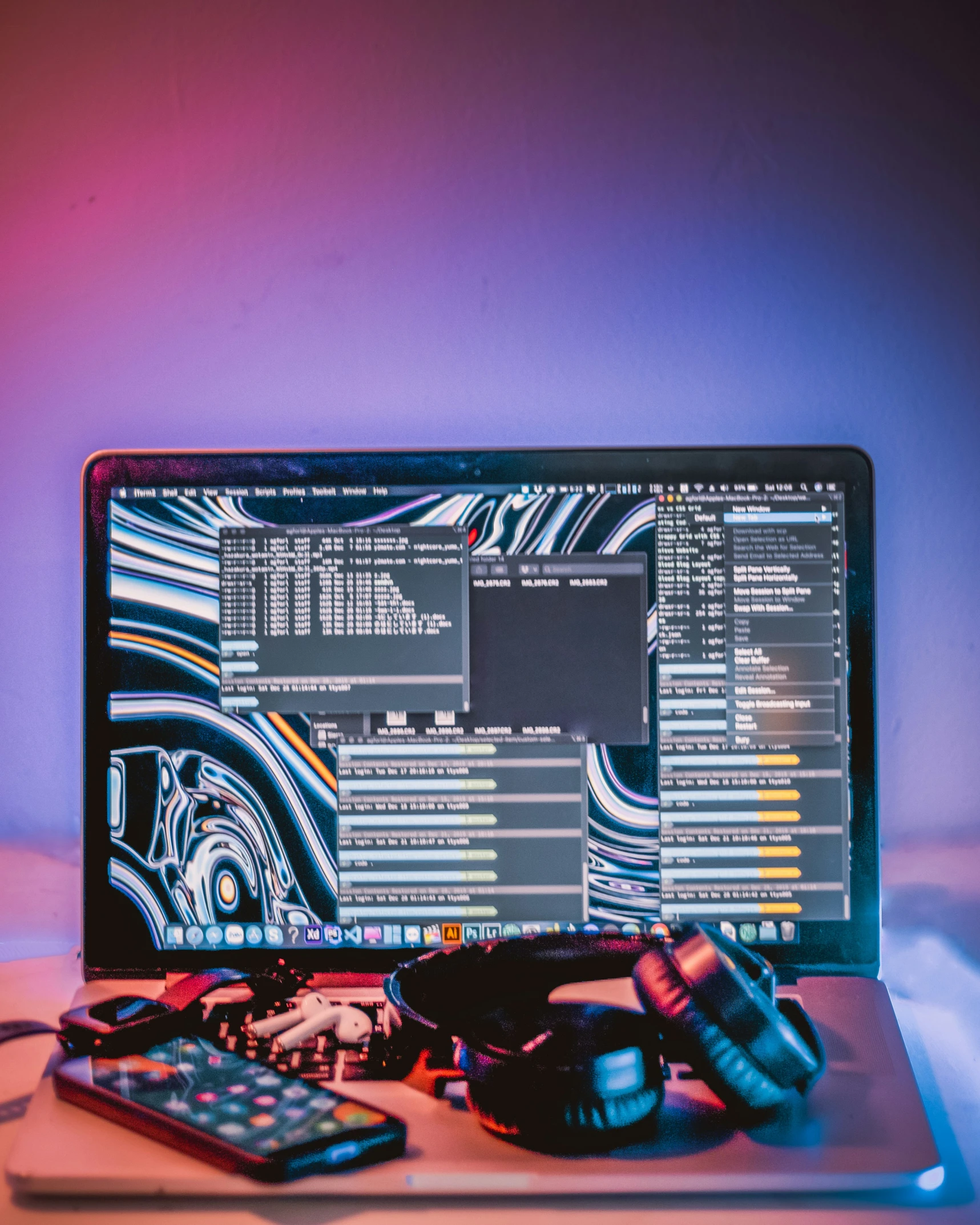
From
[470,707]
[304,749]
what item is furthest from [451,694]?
[304,749]

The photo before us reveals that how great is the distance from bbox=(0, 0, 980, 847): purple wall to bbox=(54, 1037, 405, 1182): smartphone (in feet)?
1.59

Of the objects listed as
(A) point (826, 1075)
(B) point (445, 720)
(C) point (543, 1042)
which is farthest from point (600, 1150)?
(B) point (445, 720)

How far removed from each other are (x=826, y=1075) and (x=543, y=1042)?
22 cm

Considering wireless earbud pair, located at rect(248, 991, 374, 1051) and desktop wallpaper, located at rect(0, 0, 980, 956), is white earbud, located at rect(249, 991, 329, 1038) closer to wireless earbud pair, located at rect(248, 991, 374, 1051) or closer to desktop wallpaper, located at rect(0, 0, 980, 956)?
wireless earbud pair, located at rect(248, 991, 374, 1051)

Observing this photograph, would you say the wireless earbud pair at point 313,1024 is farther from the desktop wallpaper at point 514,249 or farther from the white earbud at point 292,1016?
the desktop wallpaper at point 514,249

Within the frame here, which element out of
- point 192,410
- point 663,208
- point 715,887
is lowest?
point 715,887

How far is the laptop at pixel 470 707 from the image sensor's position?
680 millimetres

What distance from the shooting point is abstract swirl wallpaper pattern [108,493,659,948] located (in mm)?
684

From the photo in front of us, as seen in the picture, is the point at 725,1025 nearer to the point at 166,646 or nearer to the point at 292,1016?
the point at 292,1016

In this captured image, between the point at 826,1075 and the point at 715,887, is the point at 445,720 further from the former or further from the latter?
the point at 826,1075

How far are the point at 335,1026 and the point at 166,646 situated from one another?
317 millimetres

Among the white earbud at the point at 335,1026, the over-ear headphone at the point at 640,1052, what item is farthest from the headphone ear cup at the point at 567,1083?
the white earbud at the point at 335,1026

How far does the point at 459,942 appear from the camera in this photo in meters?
0.68

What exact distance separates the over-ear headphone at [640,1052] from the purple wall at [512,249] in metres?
0.43
